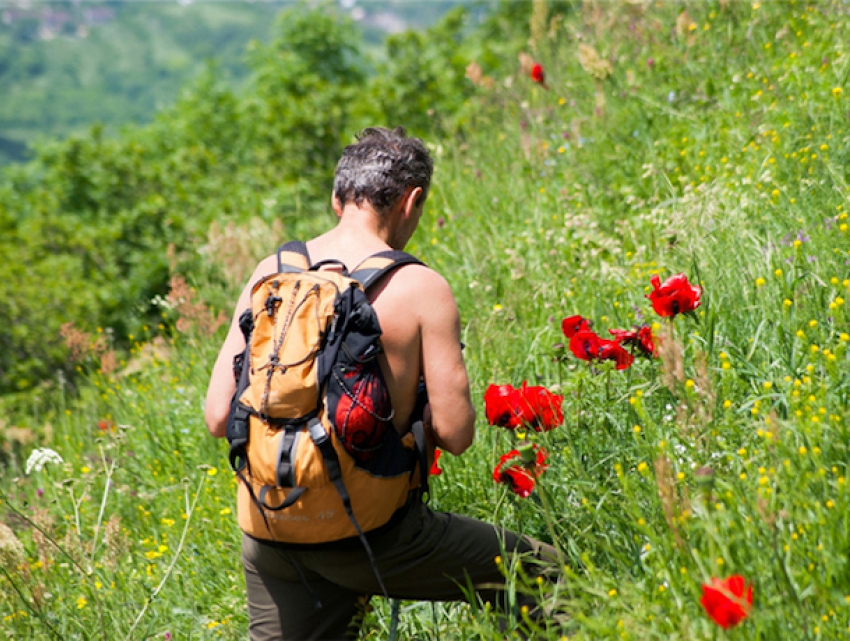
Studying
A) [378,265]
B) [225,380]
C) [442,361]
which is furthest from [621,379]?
[225,380]

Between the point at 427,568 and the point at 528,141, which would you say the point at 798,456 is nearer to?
the point at 427,568

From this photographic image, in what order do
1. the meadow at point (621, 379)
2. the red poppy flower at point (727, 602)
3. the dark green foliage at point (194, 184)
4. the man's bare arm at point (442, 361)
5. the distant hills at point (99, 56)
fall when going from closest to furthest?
the red poppy flower at point (727, 602) < the meadow at point (621, 379) < the man's bare arm at point (442, 361) < the dark green foliage at point (194, 184) < the distant hills at point (99, 56)

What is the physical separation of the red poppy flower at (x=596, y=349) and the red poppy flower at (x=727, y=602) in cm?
96

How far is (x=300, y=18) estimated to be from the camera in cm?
1522

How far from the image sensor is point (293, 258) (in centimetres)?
221

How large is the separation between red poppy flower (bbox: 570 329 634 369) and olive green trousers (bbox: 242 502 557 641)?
599 mm

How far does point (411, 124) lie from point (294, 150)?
188 centimetres

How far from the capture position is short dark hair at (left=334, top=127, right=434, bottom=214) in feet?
7.31

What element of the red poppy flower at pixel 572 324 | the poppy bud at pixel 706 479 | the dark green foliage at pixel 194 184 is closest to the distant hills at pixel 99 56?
the dark green foliage at pixel 194 184

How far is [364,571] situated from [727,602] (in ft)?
3.37

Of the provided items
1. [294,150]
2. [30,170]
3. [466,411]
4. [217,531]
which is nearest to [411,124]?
[294,150]

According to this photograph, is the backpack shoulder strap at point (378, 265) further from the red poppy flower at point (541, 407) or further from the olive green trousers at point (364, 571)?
the olive green trousers at point (364, 571)

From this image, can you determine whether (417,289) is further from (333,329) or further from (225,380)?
(225,380)

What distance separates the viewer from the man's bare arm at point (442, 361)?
2.08 meters
